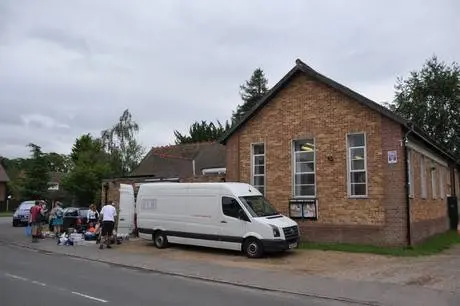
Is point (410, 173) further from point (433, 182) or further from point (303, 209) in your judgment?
point (433, 182)

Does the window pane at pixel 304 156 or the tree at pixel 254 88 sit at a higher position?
the tree at pixel 254 88

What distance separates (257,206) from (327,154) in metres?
3.68

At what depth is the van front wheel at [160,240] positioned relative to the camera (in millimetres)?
19609

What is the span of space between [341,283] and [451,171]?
2127cm

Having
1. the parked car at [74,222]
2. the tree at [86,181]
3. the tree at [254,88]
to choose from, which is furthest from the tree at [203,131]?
the parked car at [74,222]

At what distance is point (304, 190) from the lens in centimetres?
2022

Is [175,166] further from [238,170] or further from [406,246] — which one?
[406,246]

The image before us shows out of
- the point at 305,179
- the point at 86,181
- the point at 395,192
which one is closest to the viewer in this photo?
the point at 395,192

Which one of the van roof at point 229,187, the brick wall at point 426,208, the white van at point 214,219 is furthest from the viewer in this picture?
the brick wall at point 426,208

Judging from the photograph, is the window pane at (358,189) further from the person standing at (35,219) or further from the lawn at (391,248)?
the person standing at (35,219)

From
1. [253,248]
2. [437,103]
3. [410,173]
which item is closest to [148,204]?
[253,248]

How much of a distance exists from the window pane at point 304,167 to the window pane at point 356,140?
166cm

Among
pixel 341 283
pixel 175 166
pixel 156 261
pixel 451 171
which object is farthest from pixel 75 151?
pixel 341 283

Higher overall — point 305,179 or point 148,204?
point 305,179
